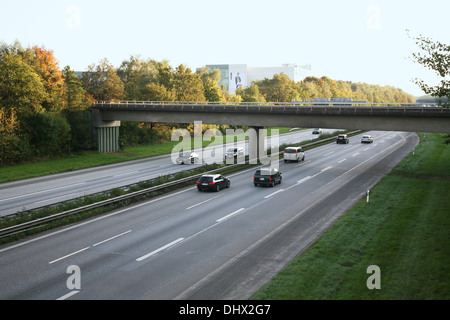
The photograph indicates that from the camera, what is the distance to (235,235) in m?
20.2

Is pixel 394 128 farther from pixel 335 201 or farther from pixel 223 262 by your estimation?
pixel 223 262

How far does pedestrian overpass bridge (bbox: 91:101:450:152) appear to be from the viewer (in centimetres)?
4003

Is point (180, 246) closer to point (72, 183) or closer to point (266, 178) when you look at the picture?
point (266, 178)

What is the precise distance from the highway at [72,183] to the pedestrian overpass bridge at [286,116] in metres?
8.10

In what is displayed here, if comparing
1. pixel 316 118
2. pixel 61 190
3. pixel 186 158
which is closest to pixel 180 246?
pixel 61 190

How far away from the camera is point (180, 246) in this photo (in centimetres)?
1864

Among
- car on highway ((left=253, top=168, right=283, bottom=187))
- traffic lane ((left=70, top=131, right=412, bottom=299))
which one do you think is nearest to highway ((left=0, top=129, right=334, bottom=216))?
car on highway ((left=253, top=168, right=283, bottom=187))

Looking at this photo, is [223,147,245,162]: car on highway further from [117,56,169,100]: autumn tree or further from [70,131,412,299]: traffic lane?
[117,56,169,100]: autumn tree

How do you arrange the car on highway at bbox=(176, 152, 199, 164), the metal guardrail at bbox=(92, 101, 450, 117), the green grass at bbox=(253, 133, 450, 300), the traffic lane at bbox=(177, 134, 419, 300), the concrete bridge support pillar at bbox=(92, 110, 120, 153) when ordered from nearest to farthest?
the green grass at bbox=(253, 133, 450, 300), the traffic lane at bbox=(177, 134, 419, 300), the metal guardrail at bbox=(92, 101, 450, 117), the car on highway at bbox=(176, 152, 199, 164), the concrete bridge support pillar at bbox=(92, 110, 120, 153)

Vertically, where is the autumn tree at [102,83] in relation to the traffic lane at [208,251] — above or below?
above

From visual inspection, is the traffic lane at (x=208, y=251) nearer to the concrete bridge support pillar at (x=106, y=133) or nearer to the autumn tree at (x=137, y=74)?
the concrete bridge support pillar at (x=106, y=133)

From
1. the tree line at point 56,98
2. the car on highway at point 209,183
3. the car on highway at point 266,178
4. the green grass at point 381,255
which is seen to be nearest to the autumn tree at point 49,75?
the tree line at point 56,98

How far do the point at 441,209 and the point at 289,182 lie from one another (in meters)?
13.2

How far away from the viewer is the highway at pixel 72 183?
29.0 meters
